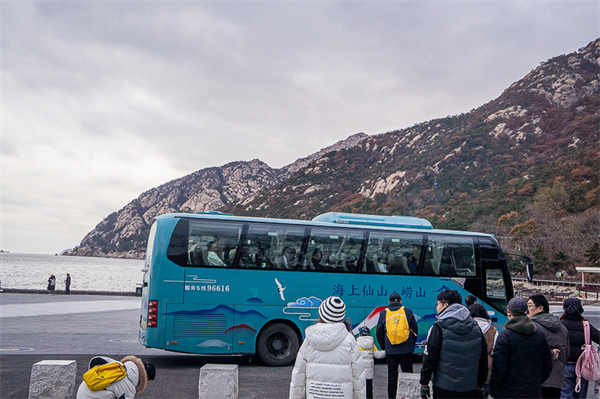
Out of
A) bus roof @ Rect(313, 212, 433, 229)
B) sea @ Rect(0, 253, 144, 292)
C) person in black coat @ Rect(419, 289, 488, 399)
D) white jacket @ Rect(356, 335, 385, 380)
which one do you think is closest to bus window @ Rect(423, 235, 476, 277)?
bus roof @ Rect(313, 212, 433, 229)

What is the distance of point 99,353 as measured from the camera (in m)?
10.7

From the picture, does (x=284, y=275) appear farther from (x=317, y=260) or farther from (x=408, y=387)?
(x=408, y=387)

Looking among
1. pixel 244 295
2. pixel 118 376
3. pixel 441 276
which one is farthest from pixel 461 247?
pixel 118 376

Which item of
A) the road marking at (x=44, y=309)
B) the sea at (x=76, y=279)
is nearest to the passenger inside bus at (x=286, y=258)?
the road marking at (x=44, y=309)

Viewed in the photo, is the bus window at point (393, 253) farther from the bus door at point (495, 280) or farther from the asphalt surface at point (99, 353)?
the asphalt surface at point (99, 353)

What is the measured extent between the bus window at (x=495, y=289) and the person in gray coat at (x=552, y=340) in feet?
21.7

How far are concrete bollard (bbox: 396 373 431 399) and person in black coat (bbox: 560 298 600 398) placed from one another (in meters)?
1.82

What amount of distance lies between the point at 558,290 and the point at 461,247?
1494 inches

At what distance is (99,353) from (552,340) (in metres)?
9.33

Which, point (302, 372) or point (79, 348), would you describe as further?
point (79, 348)

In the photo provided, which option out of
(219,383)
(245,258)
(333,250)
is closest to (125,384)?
(219,383)

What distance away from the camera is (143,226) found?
184 m

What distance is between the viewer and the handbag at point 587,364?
5.81 metres

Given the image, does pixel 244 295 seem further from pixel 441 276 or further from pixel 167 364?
pixel 441 276
